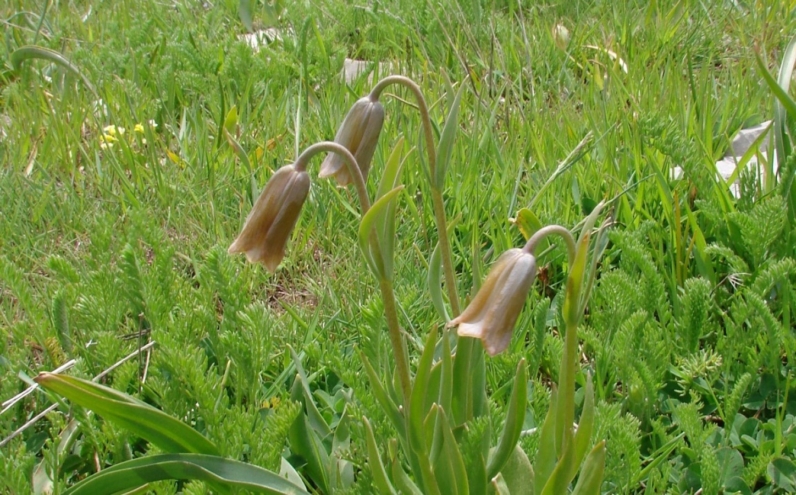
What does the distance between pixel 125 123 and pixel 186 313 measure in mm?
1389

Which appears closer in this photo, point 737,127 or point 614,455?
point 614,455

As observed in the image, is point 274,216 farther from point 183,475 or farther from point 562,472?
point 562,472

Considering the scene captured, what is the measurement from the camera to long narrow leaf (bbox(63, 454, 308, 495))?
1.05 m

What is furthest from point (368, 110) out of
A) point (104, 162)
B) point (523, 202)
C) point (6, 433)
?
point (104, 162)

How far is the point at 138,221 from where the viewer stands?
4.70ft

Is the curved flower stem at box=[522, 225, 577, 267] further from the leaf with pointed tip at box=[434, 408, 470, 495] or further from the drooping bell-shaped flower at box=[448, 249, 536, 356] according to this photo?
the leaf with pointed tip at box=[434, 408, 470, 495]

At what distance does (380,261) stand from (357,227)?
1.08 meters

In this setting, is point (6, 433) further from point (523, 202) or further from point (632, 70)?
point (632, 70)

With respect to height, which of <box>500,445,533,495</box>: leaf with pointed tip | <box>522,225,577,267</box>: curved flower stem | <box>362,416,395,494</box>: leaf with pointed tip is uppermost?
<box>522,225,577,267</box>: curved flower stem

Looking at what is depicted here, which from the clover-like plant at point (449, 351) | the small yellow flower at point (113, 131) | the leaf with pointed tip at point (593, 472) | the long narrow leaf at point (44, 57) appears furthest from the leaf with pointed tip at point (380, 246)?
the long narrow leaf at point (44, 57)

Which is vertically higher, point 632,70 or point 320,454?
point 632,70

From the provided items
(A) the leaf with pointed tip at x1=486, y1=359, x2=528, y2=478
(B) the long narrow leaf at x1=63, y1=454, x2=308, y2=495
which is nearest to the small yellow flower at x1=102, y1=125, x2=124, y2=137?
(B) the long narrow leaf at x1=63, y1=454, x2=308, y2=495

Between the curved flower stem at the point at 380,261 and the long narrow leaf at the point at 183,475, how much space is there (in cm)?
A: 23

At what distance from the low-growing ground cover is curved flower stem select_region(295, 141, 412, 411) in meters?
0.12
